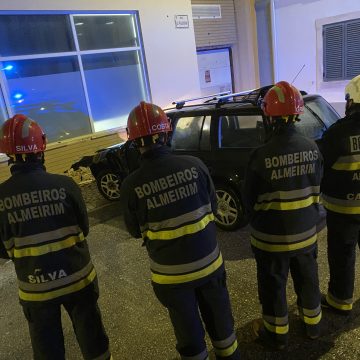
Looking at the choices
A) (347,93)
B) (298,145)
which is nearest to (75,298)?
(298,145)

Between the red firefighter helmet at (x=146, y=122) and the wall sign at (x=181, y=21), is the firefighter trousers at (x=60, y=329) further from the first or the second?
the wall sign at (x=181, y=21)

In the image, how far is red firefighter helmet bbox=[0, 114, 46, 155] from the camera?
2.18 metres

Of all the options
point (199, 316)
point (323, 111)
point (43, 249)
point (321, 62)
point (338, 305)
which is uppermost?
point (321, 62)

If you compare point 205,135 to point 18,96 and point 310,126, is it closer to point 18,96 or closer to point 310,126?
point 310,126

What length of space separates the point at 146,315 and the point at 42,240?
162cm

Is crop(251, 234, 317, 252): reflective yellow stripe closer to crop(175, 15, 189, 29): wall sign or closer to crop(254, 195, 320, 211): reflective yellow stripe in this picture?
crop(254, 195, 320, 211): reflective yellow stripe

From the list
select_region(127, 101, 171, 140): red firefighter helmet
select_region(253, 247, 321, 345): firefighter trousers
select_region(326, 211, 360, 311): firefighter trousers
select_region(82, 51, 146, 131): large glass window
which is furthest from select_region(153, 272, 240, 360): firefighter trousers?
select_region(82, 51, 146, 131): large glass window

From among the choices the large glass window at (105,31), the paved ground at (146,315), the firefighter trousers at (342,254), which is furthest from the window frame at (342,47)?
the firefighter trousers at (342,254)

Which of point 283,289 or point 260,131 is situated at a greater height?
point 260,131

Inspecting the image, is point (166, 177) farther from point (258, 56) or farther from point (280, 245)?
point (258, 56)

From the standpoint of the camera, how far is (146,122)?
221 centimetres

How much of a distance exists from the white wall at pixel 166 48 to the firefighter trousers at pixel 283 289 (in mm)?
7351

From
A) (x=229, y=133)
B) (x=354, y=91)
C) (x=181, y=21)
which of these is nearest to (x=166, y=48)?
(x=181, y=21)

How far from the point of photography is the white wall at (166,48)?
8.80 metres
